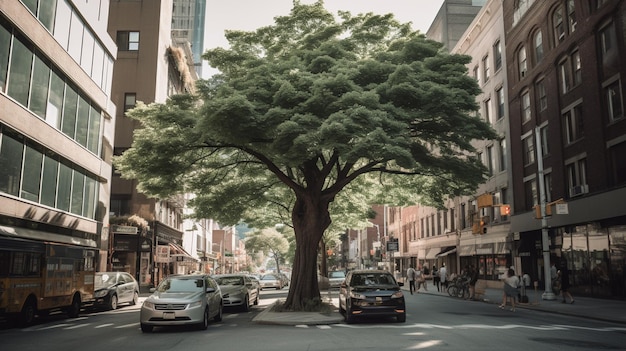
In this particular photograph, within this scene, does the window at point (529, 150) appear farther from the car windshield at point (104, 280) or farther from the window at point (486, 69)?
the car windshield at point (104, 280)

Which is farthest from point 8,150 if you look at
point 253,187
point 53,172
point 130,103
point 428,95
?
point 130,103

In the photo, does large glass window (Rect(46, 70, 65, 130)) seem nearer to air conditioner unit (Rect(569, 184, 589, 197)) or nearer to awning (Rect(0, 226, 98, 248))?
awning (Rect(0, 226, 98, 248))

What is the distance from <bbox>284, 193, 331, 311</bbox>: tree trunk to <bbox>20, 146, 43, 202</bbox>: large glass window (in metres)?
11.5

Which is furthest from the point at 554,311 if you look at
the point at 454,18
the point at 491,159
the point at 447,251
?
the point at 454,18

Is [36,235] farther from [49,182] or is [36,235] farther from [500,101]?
[500,101]

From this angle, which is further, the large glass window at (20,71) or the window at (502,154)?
the window at (502,154)

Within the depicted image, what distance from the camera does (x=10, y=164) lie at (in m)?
20.9

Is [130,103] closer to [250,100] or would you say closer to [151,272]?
[151,272]

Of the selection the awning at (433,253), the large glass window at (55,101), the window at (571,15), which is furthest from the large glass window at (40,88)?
the awning at (433,253)

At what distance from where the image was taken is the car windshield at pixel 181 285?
14781 mm

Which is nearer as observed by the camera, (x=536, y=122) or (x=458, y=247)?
(x=536, y=122)

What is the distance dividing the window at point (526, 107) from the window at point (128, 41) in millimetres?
28357

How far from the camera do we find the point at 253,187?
85.4 feet

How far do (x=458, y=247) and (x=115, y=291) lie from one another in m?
29.3
